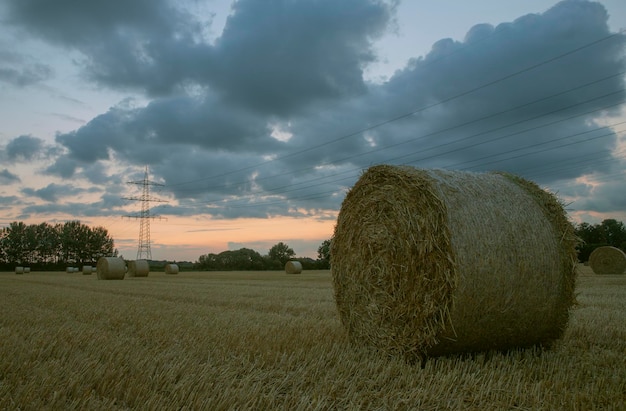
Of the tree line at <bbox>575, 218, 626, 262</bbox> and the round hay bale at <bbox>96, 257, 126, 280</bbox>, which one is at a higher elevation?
the tree line at <bbox>575, 218, 626, 262</bbox>

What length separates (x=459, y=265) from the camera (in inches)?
186

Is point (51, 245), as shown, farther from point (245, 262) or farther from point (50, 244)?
point (245, 262)

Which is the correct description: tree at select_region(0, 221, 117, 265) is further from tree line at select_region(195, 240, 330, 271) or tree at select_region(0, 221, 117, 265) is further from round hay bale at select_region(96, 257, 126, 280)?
round hay bale at select_region(96, 257, 126, 280)

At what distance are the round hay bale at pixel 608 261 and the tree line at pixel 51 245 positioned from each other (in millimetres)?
68639

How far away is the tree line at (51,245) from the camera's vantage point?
250 ft

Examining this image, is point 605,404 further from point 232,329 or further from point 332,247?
point 232,329

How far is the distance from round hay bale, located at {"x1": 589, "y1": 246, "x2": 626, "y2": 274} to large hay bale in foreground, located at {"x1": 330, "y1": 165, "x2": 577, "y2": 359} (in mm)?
19506

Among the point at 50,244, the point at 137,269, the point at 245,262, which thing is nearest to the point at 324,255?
the point at 245,262

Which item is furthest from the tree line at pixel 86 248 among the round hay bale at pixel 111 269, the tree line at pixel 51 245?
the round hay bale at pixel 111 269

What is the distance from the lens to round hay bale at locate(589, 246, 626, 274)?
2189cm

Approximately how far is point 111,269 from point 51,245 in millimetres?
61946

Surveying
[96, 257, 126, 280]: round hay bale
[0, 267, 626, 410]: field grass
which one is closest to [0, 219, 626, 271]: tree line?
[96, 257, 126, 280]: round hay bale

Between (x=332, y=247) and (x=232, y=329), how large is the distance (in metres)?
1.63

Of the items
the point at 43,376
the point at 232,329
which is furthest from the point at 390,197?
the point at 43,376
